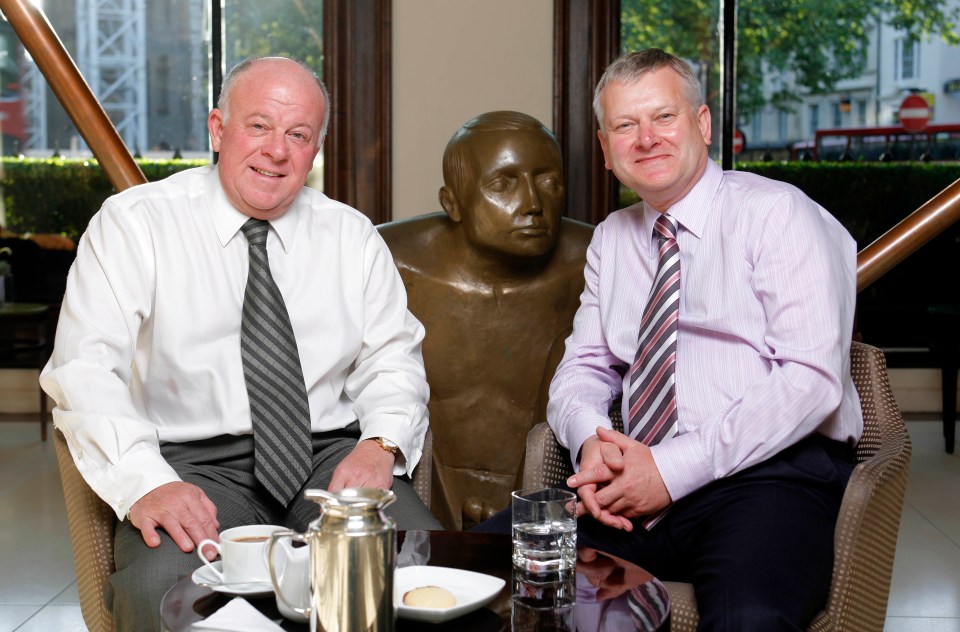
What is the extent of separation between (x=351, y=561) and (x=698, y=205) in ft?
3.93

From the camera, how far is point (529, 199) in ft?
8.71

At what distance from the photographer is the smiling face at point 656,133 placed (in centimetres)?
207

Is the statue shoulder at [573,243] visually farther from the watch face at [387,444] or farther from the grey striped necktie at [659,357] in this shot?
the watch face at [387,444]

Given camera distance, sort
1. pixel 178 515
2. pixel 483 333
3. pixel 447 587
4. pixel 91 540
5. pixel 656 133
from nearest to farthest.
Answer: pixel 447 587
pixel 178 515
pixel 91 540
pixel 656 133
pixel 483 333

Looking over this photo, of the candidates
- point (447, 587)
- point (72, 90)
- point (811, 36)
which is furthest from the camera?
point (811, 36)

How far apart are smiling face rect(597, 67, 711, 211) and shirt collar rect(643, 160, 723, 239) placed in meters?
0.02

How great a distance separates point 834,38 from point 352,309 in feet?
14.5

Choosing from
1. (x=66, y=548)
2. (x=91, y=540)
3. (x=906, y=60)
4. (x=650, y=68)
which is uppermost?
(x=906, y=60)

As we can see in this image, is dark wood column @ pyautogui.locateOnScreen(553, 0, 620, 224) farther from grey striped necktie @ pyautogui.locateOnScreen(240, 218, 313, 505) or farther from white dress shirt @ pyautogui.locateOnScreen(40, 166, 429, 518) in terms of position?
grey striped necktie @ pyautogui.locateOnScreen(240, 218, 313, 505)

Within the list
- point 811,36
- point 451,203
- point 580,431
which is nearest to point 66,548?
point 451,203

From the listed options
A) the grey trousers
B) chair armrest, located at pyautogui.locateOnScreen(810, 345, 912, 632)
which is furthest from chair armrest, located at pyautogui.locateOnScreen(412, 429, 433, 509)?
chair armrest, located at pyautogui.locateOnScreen(810, 345, 912, 632)

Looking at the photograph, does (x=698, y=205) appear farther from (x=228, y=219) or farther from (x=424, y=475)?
(x=228, y=219)

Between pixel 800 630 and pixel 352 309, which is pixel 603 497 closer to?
pixel 800 630

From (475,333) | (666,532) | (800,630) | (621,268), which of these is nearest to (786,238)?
(621,268)
